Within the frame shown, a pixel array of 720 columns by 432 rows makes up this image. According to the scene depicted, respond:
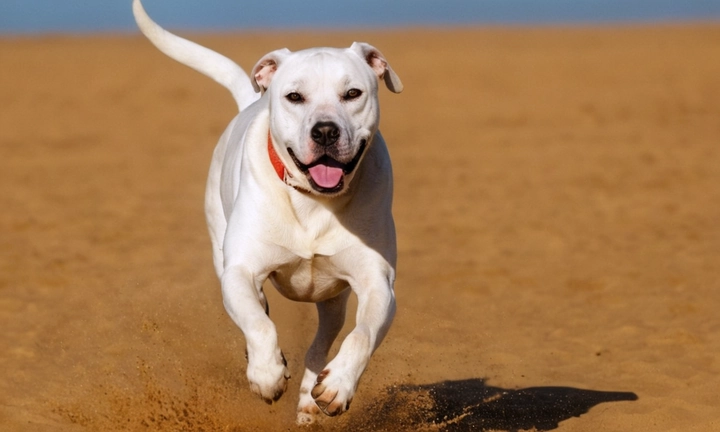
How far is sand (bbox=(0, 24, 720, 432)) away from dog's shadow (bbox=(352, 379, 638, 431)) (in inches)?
0.8

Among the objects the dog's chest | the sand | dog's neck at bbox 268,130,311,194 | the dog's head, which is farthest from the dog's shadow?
the dog's head

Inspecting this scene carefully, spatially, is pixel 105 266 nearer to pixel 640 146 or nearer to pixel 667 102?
pixel 640 146

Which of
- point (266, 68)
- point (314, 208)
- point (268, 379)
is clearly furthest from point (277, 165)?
point (268, 379)

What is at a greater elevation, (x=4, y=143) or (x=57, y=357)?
(x=57, y=357)

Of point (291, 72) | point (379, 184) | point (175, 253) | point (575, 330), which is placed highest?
point (291, 72)

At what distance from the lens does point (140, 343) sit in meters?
6.62

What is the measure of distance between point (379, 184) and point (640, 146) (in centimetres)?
1177

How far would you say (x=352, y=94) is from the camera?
444 centimetres

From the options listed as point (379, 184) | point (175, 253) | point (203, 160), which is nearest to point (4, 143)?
point (203, 160)

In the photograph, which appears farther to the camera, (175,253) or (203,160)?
(203,160)

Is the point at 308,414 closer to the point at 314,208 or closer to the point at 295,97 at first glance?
the point at 314,208

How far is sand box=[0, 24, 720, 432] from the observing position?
18.5 ft

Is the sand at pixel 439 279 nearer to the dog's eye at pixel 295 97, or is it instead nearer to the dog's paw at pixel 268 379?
the dog's paw at pixel 268 379

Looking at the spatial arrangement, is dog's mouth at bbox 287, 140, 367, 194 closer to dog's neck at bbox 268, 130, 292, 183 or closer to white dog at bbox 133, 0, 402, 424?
white dog at bbox 133, 0, 402, 424
